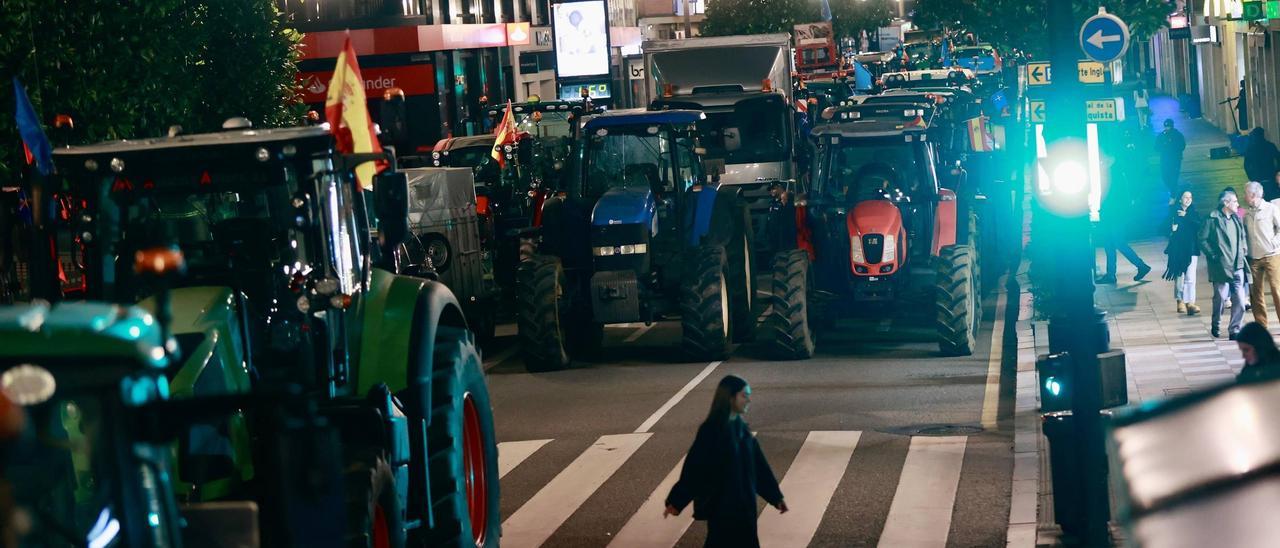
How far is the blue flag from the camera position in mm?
9523

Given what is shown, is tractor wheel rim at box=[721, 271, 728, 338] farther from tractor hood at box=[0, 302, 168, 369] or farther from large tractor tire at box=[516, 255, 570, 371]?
tractor hood at box=[0, 302, 168, 369]

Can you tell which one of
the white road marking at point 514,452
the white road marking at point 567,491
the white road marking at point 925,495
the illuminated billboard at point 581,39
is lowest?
the white road marking at point 925,495

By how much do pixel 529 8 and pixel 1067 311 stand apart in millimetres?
54524

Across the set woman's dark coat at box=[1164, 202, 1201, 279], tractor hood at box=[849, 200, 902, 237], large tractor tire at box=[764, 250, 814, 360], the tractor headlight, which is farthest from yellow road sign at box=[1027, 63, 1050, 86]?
the tractor headlight

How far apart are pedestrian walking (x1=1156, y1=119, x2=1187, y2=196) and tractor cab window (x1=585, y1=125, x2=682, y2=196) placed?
1434cm

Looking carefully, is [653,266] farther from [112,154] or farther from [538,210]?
[112,154]

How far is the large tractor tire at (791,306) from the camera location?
19.4m

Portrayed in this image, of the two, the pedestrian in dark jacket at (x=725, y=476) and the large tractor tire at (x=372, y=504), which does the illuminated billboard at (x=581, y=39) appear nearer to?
the pedestrian in dark jacket at (x=725, y=476)

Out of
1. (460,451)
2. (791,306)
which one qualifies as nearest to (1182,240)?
(791,306)

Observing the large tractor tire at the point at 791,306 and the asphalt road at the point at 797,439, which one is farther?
the large tractor tire at the point at 791,306

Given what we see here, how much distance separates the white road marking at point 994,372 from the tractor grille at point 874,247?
67.4 inches

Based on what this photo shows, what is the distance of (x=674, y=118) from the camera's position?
20.6 m

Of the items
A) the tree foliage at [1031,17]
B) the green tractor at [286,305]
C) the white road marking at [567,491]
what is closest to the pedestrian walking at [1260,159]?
Result: the tree foliage at [1031,17]

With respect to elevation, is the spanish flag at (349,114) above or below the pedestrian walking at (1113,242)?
above
